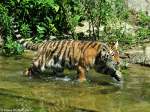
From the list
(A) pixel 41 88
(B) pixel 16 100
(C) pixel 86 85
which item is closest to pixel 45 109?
(B) pixel 16 100

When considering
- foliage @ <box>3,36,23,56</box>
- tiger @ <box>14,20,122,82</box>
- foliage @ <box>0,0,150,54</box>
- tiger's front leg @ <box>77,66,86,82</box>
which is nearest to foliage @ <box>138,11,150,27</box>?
foliage @ <box>0,0,150,54</box>

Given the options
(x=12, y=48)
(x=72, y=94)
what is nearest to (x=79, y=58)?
(x=72, y=94)

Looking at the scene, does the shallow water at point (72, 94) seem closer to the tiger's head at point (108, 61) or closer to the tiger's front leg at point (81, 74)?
the tiger's front leg at point (81, 74)

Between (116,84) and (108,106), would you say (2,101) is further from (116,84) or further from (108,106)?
(116,84)

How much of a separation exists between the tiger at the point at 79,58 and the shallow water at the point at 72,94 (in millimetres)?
219

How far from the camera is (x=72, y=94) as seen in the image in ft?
24.1

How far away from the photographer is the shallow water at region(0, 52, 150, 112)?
6445mm

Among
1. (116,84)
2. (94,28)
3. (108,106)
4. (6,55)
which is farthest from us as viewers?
(94,28)

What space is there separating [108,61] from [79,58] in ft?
1.67

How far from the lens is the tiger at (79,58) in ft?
27.8

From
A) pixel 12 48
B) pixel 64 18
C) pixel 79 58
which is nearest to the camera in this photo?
pixel 79 58

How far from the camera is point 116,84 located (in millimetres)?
8398

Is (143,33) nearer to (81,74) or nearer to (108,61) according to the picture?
(108,61)

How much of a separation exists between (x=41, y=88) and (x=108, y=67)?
1397 mm
